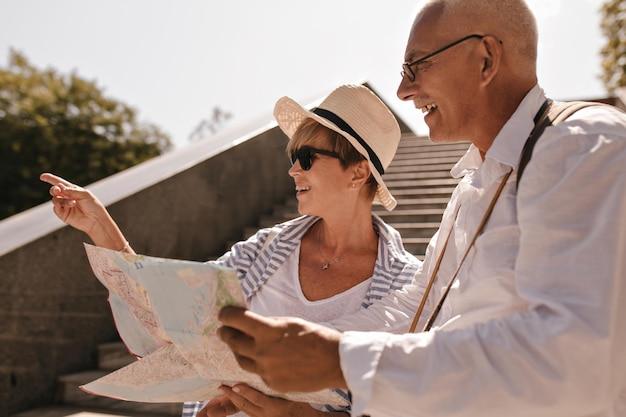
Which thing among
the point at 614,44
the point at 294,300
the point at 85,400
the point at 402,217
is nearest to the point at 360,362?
the point at 294,300

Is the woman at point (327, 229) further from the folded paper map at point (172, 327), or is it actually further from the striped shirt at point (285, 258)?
the folded paper map at point (172, 327)

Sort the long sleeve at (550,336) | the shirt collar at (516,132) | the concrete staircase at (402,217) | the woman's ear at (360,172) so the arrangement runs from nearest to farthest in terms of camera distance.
Result: the long sleeve at (550,336) < the shirt collar at (516,132) < the woman's ear at (360,172) < the concrete staircase at (402,217)

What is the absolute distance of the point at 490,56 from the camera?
67.4 inches

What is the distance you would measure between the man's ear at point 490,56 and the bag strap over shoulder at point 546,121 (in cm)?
21

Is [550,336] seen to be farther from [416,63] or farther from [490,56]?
[416,63]

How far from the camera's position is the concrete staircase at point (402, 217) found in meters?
4.16

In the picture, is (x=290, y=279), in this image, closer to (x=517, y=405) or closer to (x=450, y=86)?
(x=450, y=86)

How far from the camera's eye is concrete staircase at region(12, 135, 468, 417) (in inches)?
164

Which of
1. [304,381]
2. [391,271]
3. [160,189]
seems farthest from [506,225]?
[160,189]

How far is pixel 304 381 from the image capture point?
132cm

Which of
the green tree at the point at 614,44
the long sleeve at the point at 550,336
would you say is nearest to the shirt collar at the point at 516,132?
the long sleeve at the point at 550,336

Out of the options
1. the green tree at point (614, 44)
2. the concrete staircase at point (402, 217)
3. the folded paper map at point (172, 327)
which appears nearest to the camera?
the folded paper map at point (172, 327)

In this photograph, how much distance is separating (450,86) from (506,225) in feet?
1.60

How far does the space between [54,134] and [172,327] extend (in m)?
22.8
